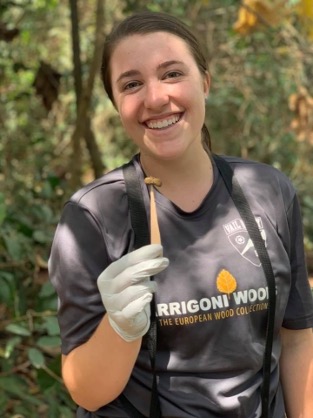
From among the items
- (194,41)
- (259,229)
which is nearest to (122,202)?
(259,229)

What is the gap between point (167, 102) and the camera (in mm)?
1394

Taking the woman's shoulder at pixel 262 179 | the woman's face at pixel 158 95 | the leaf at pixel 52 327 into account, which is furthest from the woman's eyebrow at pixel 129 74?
the leaf at pixel 52 327

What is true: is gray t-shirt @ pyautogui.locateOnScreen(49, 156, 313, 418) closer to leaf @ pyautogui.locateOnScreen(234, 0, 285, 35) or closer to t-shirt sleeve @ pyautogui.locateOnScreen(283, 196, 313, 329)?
t-shirt sleeve @ pyautogui.locateOnScreen(283, 196, 313, 329)

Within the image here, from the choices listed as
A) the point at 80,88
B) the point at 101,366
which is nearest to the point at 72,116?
the point at 80,88

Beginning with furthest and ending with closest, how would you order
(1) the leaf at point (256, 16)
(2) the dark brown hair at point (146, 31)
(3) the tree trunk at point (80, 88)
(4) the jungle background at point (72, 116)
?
(1) the leaf at point (256, 16) < (3) the tree trunk at point (80, 88) < (4) the jungle background at point (72, 116) < (2) the dark brown hair at point (146, 31)

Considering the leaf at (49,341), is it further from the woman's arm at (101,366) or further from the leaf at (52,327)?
the woman's arm at (101,366)

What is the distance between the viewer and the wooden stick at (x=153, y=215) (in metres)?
1.33

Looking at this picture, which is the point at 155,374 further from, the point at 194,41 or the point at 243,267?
the point at 194,41

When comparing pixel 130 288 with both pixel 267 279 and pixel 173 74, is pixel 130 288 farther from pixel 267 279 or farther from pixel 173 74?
pixel 173 74

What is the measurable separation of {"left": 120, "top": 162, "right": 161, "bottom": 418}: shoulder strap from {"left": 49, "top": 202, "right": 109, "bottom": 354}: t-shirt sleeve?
0.22ft

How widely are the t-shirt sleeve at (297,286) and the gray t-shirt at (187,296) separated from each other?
78 millimetres

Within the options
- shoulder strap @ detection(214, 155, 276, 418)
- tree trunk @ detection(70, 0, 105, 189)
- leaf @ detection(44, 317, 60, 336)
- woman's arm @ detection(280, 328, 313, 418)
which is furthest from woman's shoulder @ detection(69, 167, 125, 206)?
tree trunk @ detection(70, 0, 105, 189)

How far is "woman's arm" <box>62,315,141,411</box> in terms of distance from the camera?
4.15 ft

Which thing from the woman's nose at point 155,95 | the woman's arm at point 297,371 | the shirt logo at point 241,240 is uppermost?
the woman's nose at point 155,95
